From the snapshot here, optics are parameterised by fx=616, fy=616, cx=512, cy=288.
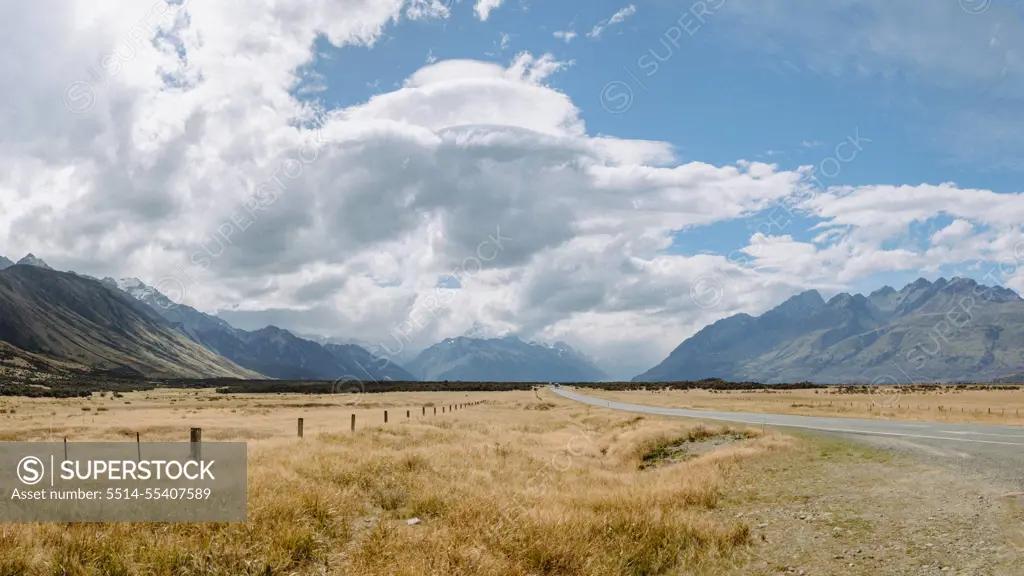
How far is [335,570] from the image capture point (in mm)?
8953

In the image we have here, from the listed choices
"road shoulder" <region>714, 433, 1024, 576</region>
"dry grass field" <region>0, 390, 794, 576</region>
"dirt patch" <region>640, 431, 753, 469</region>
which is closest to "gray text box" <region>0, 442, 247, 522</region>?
"dry grass field" <region>0, 390, 794, 576</region>

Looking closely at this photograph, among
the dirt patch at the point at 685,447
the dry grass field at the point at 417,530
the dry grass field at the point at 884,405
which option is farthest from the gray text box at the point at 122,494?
the dry grass field at the point at 884,405

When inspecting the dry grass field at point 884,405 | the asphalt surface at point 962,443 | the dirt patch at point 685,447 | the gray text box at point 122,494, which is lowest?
the dry grass field at point 884,405

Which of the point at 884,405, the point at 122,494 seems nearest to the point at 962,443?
the point at 122,494

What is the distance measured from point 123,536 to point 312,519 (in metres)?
2.80

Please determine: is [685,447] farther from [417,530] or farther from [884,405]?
[884,405]

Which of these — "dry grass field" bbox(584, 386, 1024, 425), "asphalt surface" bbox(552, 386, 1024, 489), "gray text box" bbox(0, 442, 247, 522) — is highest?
"gray text box" bbox(0, 442, 247, 522)

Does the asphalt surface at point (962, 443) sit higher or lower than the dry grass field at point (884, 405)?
higher

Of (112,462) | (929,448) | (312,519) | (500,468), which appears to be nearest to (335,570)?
(312,519)

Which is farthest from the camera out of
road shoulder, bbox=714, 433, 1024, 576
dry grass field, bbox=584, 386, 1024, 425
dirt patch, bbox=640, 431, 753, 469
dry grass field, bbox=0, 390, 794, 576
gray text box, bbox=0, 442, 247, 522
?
dry grass field, bbox=584, 386, 1024, 425

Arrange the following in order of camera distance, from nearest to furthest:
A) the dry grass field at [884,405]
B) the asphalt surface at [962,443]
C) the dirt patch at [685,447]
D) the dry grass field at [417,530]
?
the dry grass field at [417,530], the asphalt surface at [962,443], the dirt patch at [685,447], the dry grass field at [884,405]

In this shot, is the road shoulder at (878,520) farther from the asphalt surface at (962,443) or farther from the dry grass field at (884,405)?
Result: the dry grass field at (884,405)

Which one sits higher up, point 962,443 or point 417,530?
point 417,530

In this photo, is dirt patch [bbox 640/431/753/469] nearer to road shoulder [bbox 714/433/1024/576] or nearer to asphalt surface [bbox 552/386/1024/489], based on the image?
asphalt surface [bbox 552/386/1024/489]
